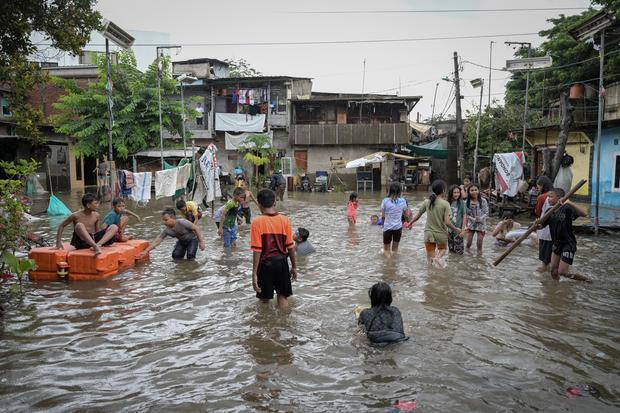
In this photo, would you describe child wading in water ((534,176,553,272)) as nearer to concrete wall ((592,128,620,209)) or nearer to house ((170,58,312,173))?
concrete wall ((592,128,620,209))

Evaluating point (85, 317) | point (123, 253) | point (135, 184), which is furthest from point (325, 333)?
point (135, 184)

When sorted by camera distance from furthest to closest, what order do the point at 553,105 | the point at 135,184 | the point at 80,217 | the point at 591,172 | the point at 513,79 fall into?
the point at 513,79 → the point at 553,105 → the point at 591,172 → the point at 135,184 → the point at 80,217

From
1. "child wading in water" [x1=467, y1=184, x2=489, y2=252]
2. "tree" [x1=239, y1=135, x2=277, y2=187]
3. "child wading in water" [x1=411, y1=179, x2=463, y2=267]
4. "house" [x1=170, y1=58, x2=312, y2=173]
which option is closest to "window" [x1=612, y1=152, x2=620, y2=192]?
"child wading in water" [x1=467, y1=184, x2=489, y2=252]

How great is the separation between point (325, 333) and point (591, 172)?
18889mm

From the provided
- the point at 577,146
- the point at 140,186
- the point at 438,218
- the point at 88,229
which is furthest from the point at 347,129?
the point at 88,229

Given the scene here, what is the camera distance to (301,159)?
35.4 metres

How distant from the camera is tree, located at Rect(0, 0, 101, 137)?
7102 millimetres

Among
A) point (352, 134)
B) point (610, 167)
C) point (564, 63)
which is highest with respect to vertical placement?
point (564, 63)

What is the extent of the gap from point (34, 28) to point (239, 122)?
2717 cm

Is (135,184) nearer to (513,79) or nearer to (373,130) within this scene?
(373,130)

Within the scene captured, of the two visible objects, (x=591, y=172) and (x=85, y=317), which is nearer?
(x=85, y=317)

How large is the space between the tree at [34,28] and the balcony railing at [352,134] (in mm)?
26230

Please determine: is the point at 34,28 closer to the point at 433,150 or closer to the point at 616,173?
the point at 616,173

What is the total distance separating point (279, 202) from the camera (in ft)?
78.5
